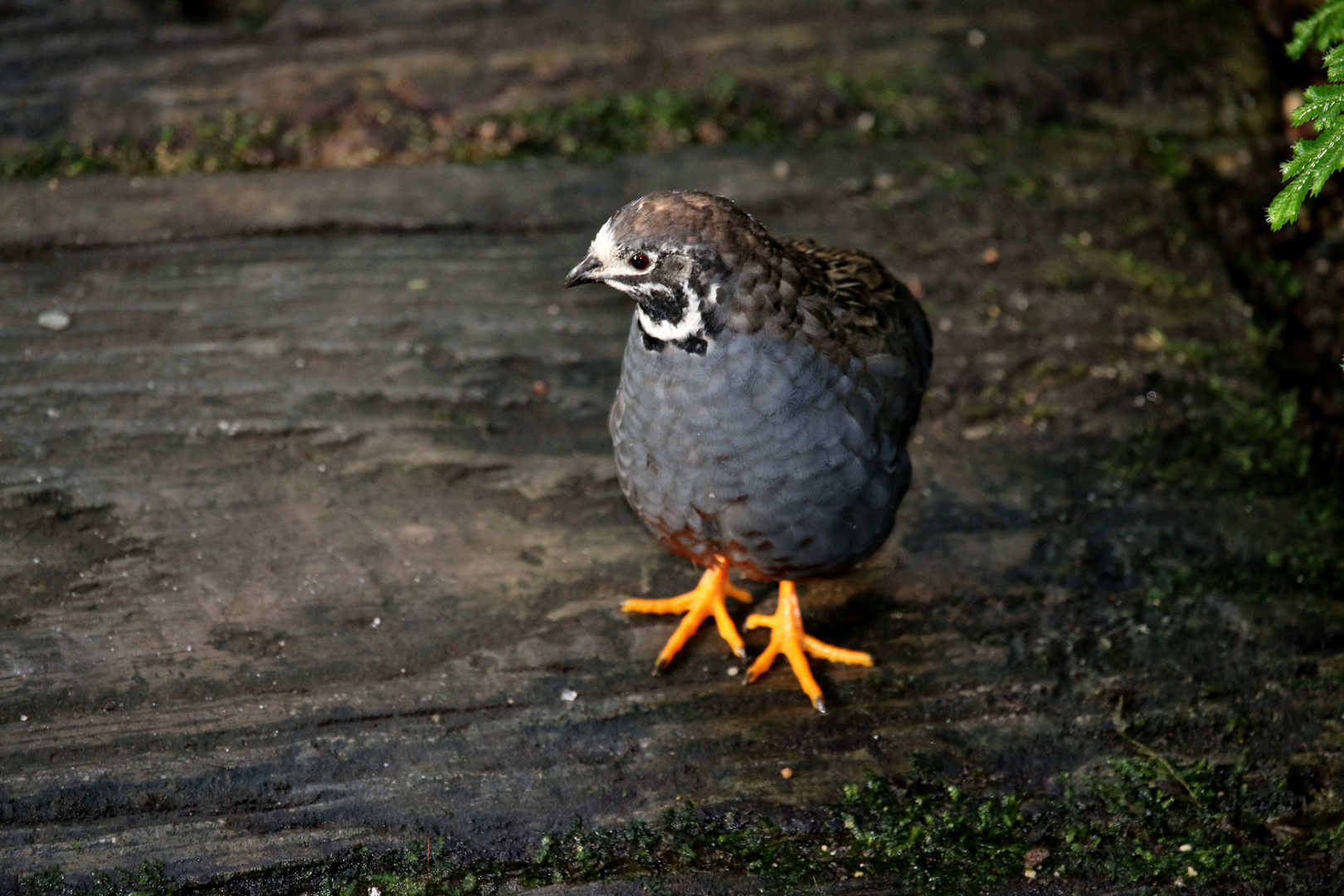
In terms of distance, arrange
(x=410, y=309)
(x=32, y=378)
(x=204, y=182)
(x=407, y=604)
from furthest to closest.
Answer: (x=204, y=182), (x=410, y=309), (x=32, y=378), (x=407, y=604)

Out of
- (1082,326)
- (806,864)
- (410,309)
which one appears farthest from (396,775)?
(1082,326)

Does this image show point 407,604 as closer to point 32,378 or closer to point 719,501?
point 719,501

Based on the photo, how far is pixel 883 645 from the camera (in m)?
3.77

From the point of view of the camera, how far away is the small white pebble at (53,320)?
427cm

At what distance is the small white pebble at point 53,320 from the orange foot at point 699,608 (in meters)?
2.34

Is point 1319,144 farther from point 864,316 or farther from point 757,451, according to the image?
point 757,451

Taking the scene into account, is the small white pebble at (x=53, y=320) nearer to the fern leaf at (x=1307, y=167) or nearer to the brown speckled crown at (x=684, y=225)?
the brown speckled crown at (x=684, y=225)

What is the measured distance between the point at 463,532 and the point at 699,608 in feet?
2.74

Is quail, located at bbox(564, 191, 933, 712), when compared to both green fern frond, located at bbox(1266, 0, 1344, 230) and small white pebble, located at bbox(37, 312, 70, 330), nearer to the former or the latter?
green fern frond, located at bbox(1266, 0, 1344, 230)

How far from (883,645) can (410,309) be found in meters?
2.21

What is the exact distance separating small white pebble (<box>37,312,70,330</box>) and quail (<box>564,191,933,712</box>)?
2173 mm

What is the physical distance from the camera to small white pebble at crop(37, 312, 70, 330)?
427 centimetres

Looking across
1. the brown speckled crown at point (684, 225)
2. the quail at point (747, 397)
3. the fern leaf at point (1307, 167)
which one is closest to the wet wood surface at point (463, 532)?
the quail at point (747, 397)

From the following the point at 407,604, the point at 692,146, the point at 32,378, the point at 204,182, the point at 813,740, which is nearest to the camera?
the point at 813,740
